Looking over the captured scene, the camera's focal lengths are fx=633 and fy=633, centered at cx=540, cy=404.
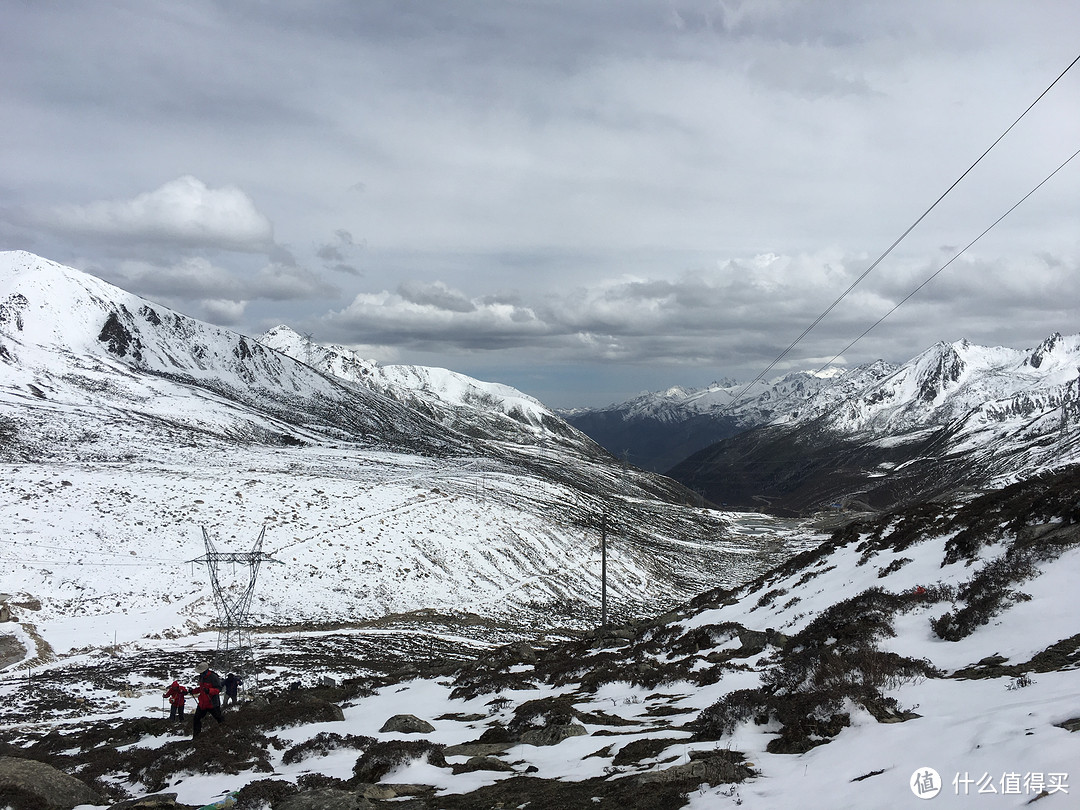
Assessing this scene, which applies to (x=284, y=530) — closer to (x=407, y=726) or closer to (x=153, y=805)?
(x=407, y=726)

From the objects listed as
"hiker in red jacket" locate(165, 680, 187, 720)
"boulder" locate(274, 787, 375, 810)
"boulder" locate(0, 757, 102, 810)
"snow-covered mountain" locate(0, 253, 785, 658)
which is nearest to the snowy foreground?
"boulder" locate(274, 787, 375, 810)

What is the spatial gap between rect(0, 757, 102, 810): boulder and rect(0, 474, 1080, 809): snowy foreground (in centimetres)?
163

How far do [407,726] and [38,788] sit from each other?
8709 millimetres

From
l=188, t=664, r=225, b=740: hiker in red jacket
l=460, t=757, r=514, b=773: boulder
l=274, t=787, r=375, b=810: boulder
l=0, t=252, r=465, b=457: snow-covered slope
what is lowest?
l=188, t=664, r=225, b=740: hiker in red jacket

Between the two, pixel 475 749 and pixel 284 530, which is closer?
pixel 475 749

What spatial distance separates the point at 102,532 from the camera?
53844 mm

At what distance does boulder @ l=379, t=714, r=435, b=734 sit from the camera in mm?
18653

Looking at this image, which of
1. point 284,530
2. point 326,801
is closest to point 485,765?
point 326,801

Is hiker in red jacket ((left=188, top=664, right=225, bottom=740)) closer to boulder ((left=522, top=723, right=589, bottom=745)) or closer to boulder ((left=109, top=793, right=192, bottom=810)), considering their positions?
boulder ((left=109, top=793, right=192, bottom=810))

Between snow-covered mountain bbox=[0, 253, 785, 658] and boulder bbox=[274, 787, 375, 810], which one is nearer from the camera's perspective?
boulder bbox=[274, 787, 375, 810]

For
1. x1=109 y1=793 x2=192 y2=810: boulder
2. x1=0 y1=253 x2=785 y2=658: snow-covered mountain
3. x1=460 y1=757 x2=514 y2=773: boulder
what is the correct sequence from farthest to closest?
1. x1=0 y1=253 x2=785 y2=658: snow-covered mountain
2. x1=460 y1=757 x2=514 y2=773: boulder
3. x1=109 y1=793 x2=192 y2=810: boulder

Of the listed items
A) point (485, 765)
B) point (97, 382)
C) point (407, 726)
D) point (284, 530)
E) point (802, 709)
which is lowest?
point (407, 726)

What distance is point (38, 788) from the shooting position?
13.6 m

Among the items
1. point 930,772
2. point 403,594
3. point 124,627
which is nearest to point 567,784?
point 930,772
